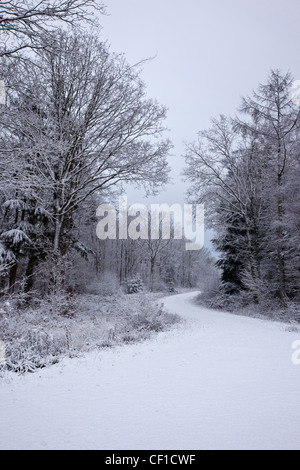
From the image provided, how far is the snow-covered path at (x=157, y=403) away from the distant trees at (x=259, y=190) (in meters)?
9.28

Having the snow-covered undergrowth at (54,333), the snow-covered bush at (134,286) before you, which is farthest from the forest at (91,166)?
the snow-covered bush at (134,286)

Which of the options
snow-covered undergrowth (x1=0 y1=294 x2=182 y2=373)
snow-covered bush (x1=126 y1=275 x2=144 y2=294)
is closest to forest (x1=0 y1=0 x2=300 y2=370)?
snow-covered undergrowth (x1=0 y1=294 x2=182 y2=373)

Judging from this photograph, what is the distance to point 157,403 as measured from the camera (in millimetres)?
3484

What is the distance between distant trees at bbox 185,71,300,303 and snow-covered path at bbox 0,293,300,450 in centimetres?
928

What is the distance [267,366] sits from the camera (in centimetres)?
502

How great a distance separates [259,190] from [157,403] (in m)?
16.7

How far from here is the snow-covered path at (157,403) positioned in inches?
105

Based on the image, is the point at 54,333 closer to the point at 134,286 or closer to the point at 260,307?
the point at 260,307

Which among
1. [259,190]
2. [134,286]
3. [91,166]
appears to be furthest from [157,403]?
[134,286]

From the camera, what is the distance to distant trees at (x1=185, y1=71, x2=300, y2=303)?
44.6 ft

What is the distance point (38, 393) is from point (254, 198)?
57.3ft

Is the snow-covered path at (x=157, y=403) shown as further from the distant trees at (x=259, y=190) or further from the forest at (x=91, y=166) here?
the distant trees at (x=259, y=190)
